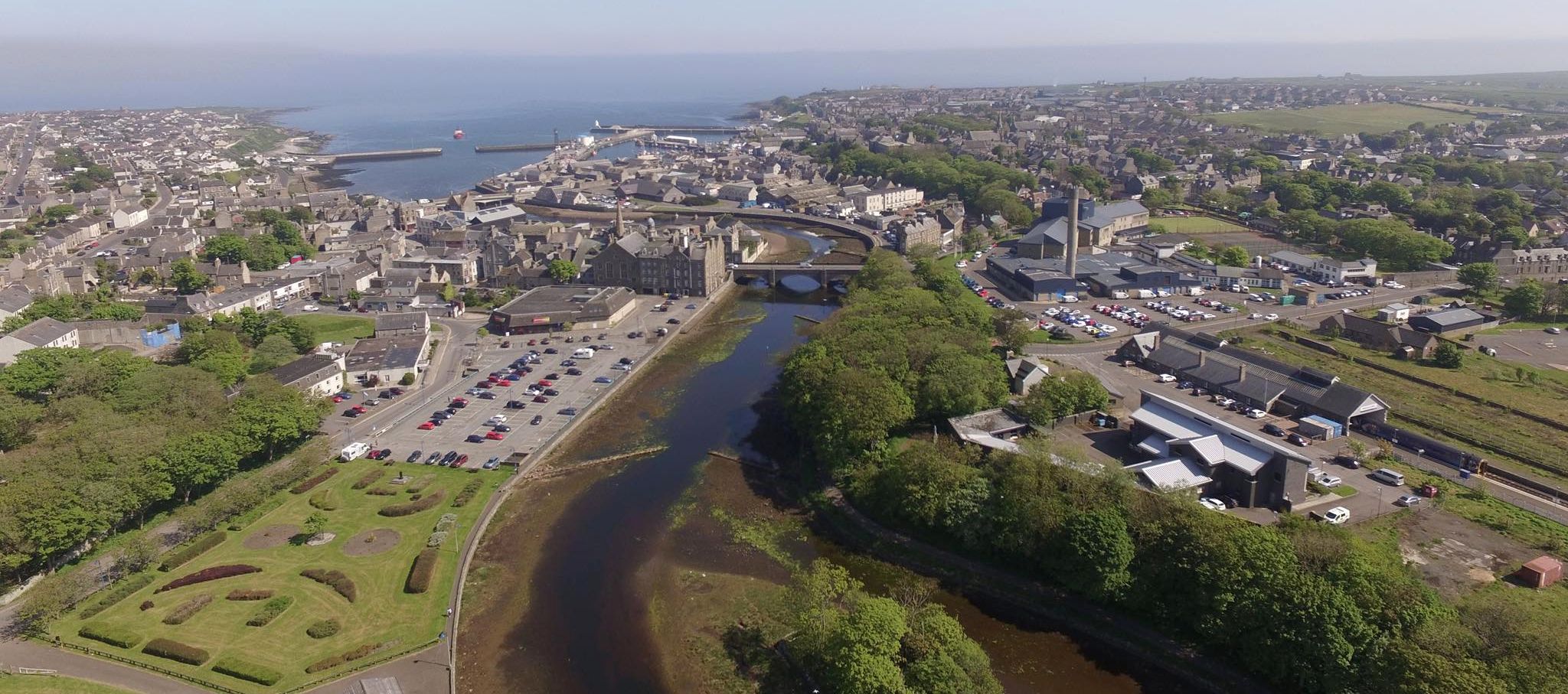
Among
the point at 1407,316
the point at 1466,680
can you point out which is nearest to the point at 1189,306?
the point at 1407,316

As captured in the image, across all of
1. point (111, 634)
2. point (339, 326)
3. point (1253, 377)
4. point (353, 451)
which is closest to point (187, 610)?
point (111, 634)

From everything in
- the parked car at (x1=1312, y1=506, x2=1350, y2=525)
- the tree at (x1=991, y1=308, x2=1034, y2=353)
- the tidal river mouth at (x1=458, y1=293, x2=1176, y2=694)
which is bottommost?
the tidal river mouth at (x1=458, y1=293, x2=1176, y2=694)

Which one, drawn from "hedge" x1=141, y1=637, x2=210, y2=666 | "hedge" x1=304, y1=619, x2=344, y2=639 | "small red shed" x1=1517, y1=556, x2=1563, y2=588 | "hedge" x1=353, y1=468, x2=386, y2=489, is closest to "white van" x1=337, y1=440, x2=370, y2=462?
"hedge" x1=353, y1=468, x2=386, y2=489

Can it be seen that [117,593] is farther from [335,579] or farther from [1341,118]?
[1341,118]

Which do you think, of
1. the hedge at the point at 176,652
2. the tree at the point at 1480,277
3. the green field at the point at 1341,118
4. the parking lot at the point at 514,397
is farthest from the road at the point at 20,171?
the green field at the point at 1341,118

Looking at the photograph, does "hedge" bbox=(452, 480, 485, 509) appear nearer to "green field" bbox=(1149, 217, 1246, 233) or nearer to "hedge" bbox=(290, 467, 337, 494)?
"hedge" bbox=(290, 467, 337, 494)

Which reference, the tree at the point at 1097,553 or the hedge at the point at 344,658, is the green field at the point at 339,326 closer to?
the hedge at the point at 344,658
